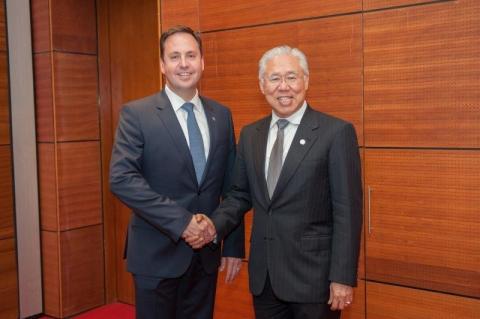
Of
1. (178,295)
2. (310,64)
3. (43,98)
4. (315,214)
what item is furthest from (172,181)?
(43,98)

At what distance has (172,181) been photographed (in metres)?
2.35

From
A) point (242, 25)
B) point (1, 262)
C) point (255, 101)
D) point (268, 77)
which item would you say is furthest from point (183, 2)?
point (1, 262)

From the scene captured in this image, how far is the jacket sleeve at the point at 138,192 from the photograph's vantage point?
7.29ft

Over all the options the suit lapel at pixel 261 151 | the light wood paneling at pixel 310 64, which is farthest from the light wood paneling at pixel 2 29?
the suit lapel at pixel 261 151

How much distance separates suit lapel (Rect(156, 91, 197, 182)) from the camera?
2342 millimetres

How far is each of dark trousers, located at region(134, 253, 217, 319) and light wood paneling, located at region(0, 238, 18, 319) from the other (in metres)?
2.18

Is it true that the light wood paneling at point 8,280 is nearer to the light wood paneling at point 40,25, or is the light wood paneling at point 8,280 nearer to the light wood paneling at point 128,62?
the light wood paneling at point 128,62

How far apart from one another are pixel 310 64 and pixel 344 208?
1.39 metres

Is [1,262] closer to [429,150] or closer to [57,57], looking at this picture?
[57,57]

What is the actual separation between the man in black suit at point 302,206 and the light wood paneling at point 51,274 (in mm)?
2539

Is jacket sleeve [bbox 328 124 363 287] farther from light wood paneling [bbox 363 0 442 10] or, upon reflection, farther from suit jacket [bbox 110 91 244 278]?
light wood paneling [bbox 363 0 442 10]

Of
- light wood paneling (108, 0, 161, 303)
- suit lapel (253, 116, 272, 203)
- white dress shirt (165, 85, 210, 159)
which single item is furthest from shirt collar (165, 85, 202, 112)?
light wood paneling (108, 0, 161, 303)

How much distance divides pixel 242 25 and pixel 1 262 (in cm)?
260

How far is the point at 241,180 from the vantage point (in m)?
2.42
